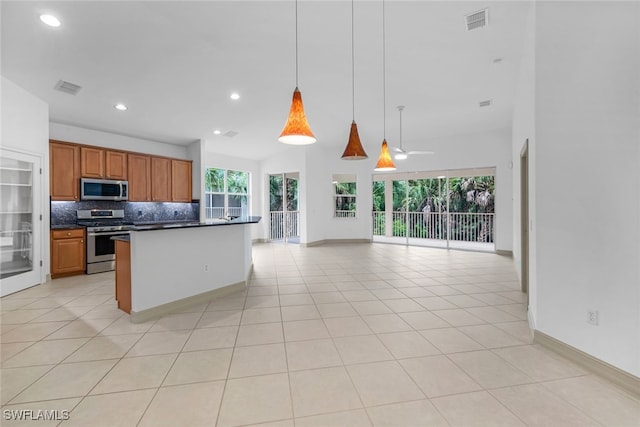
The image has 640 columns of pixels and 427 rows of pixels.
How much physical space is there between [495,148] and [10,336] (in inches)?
368

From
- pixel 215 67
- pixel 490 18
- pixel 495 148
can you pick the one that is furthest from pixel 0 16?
pixel 495 148

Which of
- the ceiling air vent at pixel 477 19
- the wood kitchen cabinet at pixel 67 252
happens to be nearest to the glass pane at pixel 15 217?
the wood kitchen cabinet at pixel 67 252

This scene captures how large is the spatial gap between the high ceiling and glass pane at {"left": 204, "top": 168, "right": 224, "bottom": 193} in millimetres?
2134

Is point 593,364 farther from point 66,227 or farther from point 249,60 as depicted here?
point 66,227

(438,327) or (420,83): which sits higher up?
(420,83)

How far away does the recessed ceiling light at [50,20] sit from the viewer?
2.96 meters

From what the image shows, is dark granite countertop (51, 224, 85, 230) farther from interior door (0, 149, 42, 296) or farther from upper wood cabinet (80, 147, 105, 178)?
upper wood cabinet (80, 147, 105, 178)

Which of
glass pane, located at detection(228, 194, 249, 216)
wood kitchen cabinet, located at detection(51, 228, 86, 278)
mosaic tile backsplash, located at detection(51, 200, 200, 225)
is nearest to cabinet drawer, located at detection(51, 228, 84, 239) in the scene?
wood kitchen cabinet, located at detection(51, 228, 86, 278)

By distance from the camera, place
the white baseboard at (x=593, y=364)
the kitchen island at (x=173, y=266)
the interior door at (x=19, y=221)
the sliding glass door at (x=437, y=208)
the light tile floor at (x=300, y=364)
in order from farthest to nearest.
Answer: the sliding glass door at (x=437, y=208) < the interior door at (x=19, y=221) < the kitchen island at (x=173, y=266) < the white baseboard at (x=593, y=364) < the light tile floor at (x=300, y=364)

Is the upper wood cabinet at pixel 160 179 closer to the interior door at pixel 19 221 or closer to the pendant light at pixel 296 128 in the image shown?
the interior door at pixel 19 221

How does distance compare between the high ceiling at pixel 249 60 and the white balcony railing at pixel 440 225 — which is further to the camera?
the white balcony railing at pixel 440 225

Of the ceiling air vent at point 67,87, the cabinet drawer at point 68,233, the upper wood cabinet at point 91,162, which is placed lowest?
the cabinet drawer at point 68,233

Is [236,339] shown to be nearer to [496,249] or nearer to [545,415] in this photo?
[545,415]

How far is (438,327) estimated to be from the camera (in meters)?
3.00
